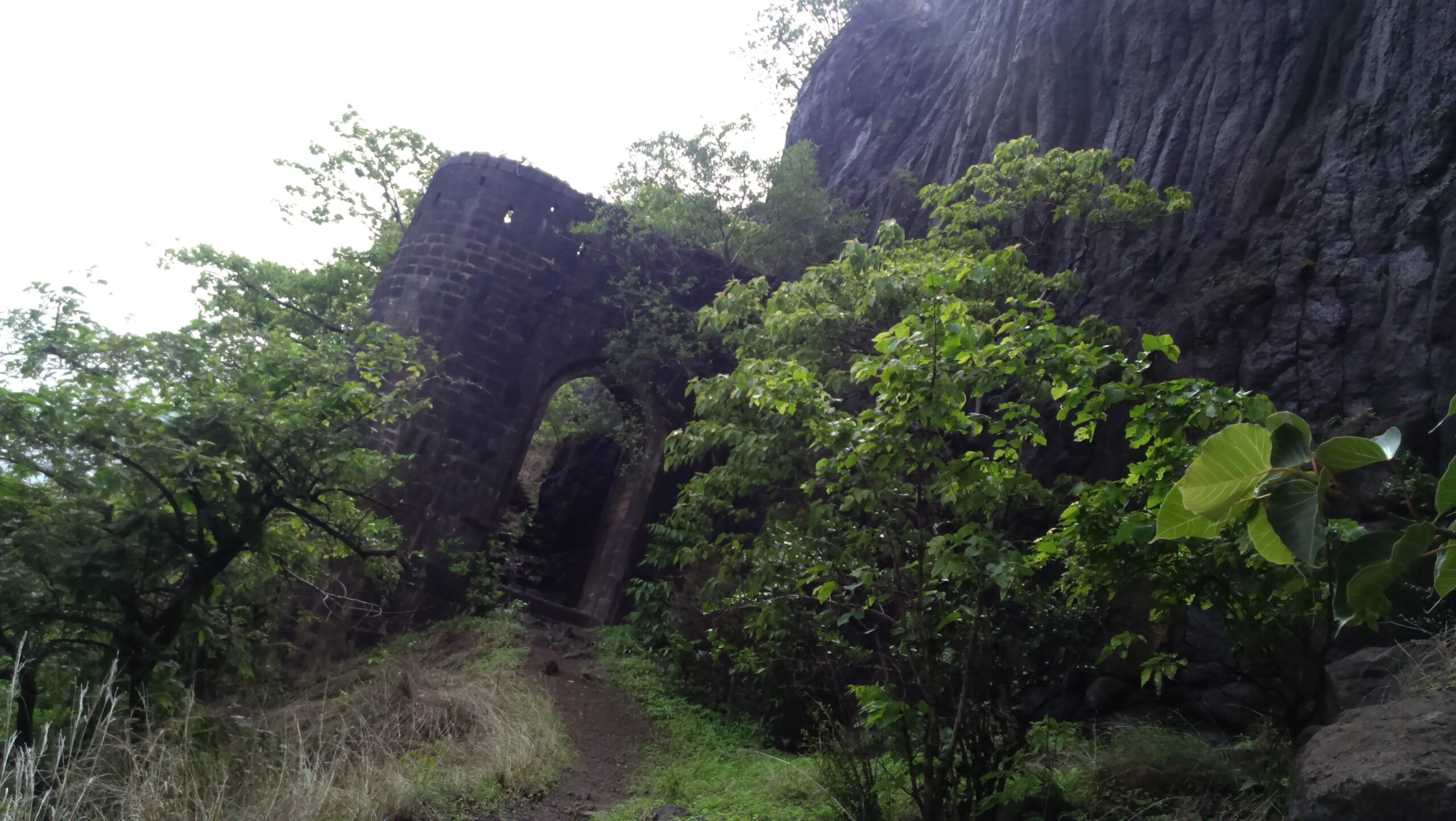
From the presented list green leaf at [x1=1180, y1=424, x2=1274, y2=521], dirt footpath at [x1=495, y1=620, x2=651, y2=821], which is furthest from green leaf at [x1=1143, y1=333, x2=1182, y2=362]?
dirt footpath at [x1=495, y1=620, x2=651, y2=821]

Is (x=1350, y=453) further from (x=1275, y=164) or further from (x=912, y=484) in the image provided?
(x=1275, y=164)

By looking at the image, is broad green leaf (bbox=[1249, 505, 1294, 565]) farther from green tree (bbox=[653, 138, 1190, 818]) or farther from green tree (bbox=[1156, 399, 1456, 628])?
green tree (bbox=[653, 138, 1190, 818])

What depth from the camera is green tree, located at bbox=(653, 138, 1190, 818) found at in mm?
4039

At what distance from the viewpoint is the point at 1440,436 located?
593 centimetres

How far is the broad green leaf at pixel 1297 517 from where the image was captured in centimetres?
131

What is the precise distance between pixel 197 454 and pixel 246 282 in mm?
11182

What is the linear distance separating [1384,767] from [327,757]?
5.21 meters

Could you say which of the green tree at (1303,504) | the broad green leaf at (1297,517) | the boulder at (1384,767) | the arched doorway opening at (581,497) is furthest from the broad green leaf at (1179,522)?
the arched doorway opening at (581,497)

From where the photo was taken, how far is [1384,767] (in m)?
3.04

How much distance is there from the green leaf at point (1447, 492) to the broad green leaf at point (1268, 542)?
0.67 feet

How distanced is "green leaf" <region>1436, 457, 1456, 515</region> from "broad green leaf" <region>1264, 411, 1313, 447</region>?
0.17 meters

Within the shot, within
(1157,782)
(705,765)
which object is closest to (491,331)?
(705,765)

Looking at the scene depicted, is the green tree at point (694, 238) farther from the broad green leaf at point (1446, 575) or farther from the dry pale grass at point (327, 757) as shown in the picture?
the broad green leaf at point (1446, 575)

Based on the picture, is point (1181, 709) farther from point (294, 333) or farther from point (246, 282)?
point (246, 282)
